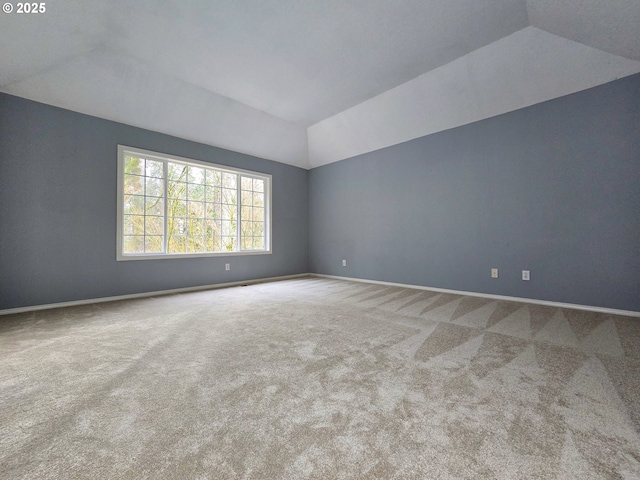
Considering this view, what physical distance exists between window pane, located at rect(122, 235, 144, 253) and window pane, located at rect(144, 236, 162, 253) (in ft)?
0.22

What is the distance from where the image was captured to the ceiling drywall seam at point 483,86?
300cm

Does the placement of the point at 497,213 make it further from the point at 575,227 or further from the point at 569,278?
the point at 569,278

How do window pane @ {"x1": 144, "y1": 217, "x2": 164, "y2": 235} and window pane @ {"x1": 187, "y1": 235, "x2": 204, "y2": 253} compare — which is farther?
window pane @ {"x1": 187, "y1": 235, "x2": 204, "y2": 253}

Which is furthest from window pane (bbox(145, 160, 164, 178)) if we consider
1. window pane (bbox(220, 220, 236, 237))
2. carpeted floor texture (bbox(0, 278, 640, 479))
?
carpeted floor texture (bbox(0, 278, 640, 479))

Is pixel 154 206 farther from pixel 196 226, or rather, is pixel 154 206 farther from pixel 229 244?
pixel 229 244

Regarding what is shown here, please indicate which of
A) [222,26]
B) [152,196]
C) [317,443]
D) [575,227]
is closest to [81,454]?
[317,443]

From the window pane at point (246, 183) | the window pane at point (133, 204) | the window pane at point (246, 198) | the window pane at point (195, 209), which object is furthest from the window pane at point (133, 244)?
the window pane at point (246, 183)

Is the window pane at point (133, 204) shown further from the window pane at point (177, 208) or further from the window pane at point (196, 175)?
the window pane at point (196, 175)

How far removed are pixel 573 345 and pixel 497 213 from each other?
2.13m

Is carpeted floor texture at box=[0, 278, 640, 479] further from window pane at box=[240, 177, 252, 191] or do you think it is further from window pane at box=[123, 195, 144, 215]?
window pane at box=[240, 177, 252, 191]

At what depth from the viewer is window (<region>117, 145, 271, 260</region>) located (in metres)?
4.12

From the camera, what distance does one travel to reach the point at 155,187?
4344 mm

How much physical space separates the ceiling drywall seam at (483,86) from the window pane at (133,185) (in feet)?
10.9

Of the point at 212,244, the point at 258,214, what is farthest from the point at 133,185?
the point at 258,214
